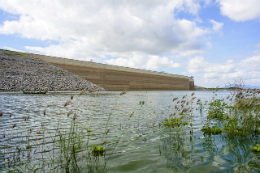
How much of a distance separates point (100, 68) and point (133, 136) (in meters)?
41.0

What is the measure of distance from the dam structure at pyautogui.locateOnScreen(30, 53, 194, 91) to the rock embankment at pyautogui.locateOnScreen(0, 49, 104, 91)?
575 cm

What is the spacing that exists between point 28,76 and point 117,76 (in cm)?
2462

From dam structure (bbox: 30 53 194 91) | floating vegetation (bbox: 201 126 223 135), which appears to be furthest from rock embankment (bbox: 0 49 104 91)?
floating vegetation (bbox: 201 126 223 135)

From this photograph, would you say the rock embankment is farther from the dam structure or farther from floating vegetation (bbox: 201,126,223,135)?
floating vegetation (bbox: 201,126,223,135)

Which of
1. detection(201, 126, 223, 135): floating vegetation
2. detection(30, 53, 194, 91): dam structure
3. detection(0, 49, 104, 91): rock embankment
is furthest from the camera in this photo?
detection(30, 53, 194, 91): dam structure

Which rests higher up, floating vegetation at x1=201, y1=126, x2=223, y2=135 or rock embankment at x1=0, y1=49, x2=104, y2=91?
rock embankment at x1=0, y1=49, x2=104, y2=91

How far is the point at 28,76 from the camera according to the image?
84.5ft

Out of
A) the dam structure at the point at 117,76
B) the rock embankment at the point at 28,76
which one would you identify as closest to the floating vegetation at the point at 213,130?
the rock embankment at the point at 28,76

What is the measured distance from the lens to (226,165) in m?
2.54

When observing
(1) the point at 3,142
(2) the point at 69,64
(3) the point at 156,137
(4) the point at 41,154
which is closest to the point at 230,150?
(3) the point at 156,137

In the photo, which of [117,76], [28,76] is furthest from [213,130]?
[117,76]

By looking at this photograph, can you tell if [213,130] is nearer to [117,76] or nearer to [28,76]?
[28,76]

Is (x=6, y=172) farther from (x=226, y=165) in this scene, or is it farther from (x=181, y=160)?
(x=226, y=165)

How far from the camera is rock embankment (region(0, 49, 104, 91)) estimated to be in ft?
76.2
